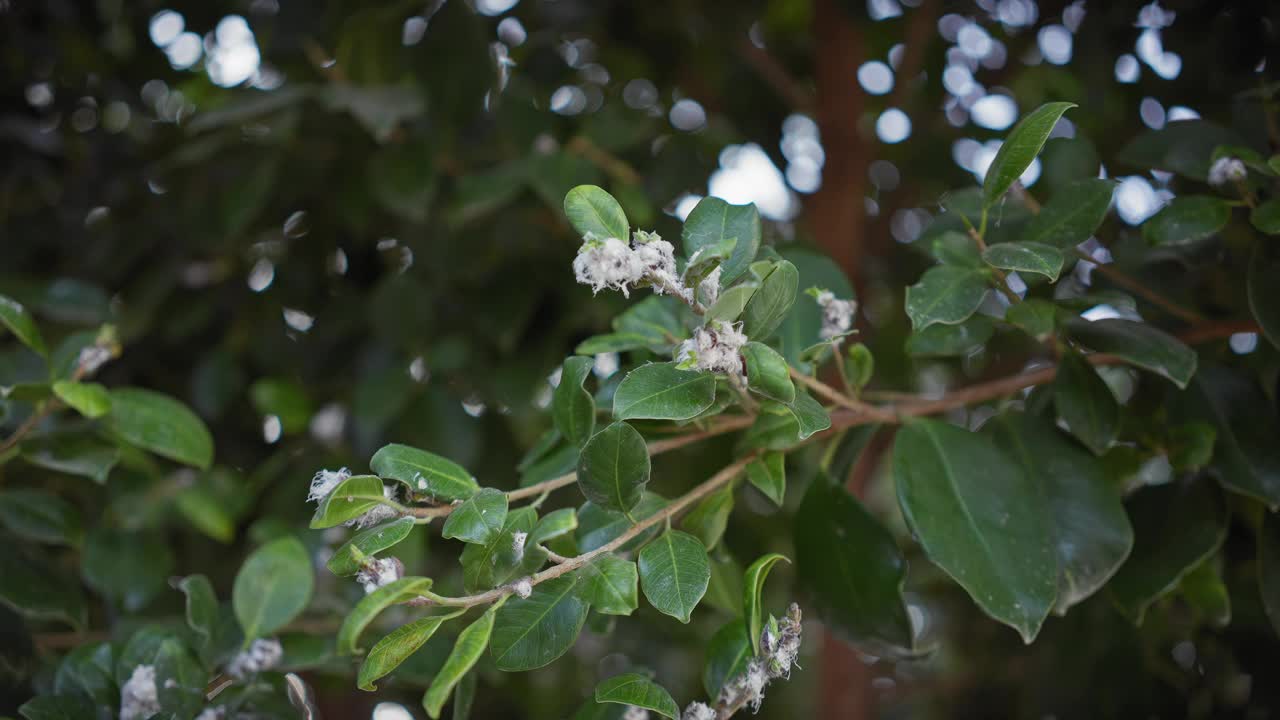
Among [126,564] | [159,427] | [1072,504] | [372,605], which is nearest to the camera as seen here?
[372,605]

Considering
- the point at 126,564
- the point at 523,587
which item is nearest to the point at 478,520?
the point at 523,587

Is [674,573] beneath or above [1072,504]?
above

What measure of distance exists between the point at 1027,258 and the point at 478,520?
1.02 feet

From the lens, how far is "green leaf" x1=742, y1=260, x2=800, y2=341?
467mm

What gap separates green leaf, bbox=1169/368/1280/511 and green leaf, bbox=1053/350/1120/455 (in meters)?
0.08

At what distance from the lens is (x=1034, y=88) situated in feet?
3.80

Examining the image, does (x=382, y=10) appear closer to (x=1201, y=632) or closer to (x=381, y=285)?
(x=381, y=285)

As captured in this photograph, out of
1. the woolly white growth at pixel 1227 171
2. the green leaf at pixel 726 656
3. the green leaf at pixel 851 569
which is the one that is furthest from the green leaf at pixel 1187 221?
the green leaf at pixel 726 656

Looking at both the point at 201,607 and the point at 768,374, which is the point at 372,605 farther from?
the point at 201,607

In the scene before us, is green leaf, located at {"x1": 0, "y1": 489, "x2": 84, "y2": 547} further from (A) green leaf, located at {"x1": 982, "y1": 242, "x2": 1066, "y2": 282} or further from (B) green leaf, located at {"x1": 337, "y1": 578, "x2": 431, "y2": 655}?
(A) green leaf, located at {"x1": 982, "y1": 242, "x2": 1066, "y2": 282}

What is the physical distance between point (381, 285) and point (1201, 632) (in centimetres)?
87

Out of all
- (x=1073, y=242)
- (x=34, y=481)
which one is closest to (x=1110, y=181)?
(x=1073, y=242)

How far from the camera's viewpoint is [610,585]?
446 mm

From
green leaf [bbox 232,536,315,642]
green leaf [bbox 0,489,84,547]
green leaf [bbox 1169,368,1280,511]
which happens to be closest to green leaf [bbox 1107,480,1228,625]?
green leaf [bbox 1169,368,1280,511]
